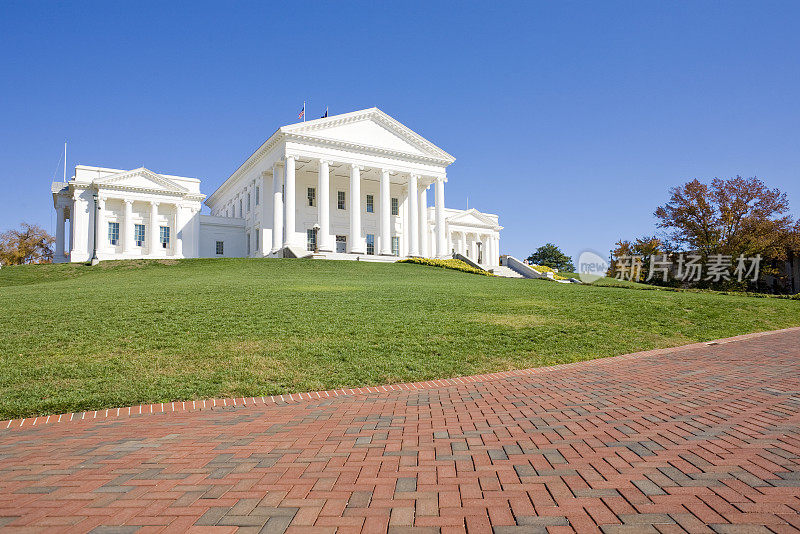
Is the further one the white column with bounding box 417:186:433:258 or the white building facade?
the white column with bounding box 417:186:433:258

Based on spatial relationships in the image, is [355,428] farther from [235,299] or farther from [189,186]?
[189,186]

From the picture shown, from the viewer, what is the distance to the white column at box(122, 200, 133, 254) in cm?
4288

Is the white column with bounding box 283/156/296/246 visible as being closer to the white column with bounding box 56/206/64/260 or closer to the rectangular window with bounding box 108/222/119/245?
the rectangular window with bounding box 108/222/119/245

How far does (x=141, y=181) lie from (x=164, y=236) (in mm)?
5365

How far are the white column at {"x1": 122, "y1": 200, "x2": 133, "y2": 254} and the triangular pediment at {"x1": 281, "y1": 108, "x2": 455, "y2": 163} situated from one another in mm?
16684

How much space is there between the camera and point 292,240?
4009 centimetres

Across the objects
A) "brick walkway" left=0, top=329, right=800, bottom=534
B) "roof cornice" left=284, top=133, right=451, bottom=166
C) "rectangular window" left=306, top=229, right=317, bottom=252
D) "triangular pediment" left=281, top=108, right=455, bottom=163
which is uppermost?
"triangular pediment" left=281, top=108, right=455, bottom=163

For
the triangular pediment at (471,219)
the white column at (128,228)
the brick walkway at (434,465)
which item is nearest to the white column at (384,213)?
the triangular pediment at (471,219)

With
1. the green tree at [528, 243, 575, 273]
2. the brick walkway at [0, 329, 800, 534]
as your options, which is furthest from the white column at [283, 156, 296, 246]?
the green tree at [528, 243, 575, 273]

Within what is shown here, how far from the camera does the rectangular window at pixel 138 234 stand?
43.9 meters

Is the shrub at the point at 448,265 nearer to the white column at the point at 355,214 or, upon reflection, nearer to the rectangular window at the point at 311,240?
the white column at the point at 355,214

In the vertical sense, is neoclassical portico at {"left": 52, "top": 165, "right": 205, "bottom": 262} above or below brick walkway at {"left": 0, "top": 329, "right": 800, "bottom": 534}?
above

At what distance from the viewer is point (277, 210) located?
135 feet

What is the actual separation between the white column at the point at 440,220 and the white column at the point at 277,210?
13.9 metres
